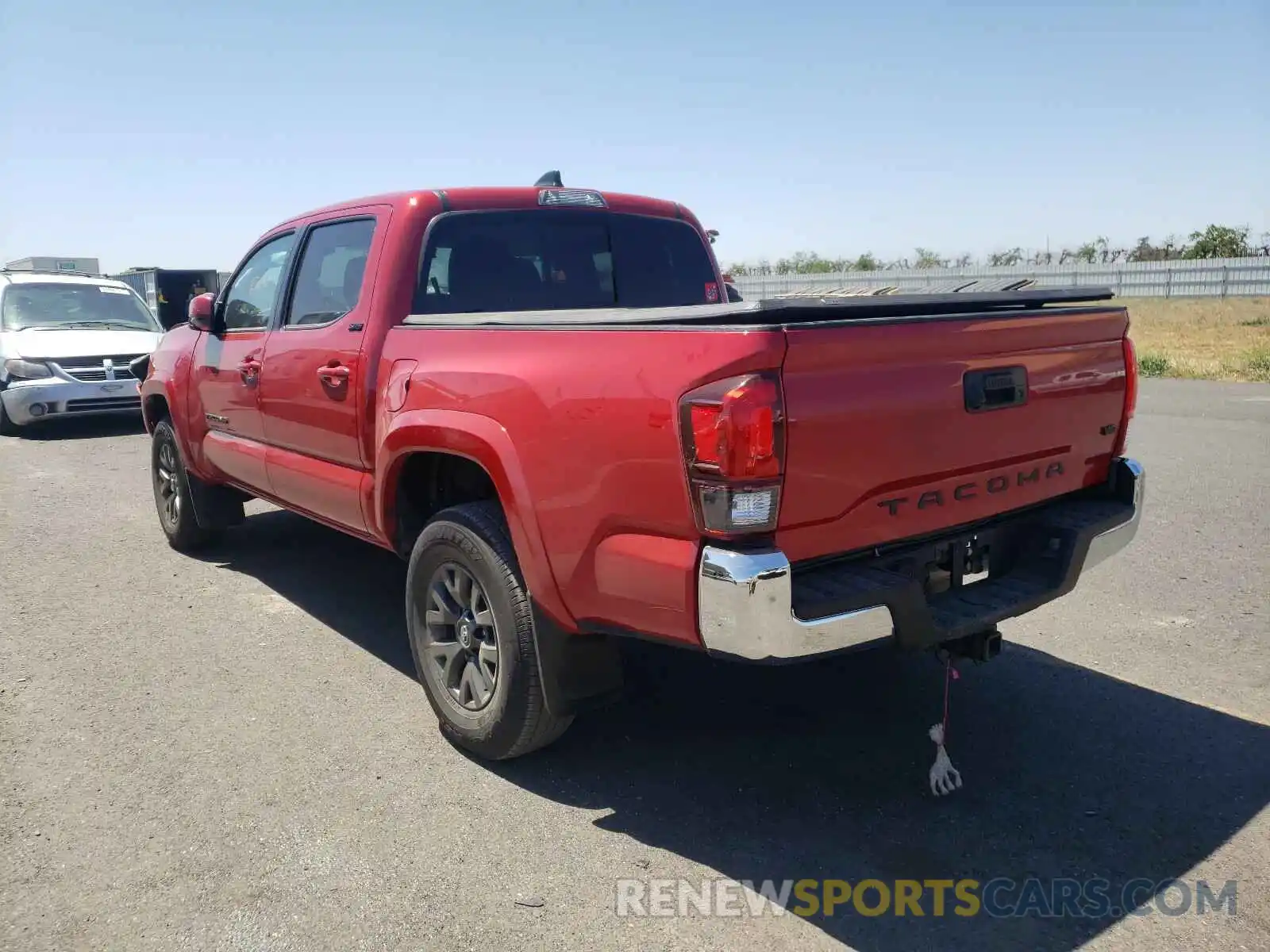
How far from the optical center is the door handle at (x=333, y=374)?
167 inches

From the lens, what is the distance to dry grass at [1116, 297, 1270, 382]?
1669 centimetres

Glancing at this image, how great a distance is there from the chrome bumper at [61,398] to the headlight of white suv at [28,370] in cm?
9

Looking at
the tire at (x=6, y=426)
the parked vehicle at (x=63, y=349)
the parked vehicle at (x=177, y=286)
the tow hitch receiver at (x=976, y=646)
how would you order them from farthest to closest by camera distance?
the parked vehicle at (x=177, y=286), the tire at (x=6, y=426), the parked vehicle at (x=63, y=349), the tow hitch receiver at (x=976, y=646)

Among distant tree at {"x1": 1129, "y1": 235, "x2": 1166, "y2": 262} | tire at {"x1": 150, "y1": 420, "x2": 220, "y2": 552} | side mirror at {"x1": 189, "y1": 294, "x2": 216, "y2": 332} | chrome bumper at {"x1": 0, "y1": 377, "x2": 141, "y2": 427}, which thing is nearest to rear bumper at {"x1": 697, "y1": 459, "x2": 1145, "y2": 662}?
side mirror at {"x1": 189, "y1": 294, "x2": 216, "y2": 332}

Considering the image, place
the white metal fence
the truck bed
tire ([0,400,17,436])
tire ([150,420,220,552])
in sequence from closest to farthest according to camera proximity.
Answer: the truck bed, tire ([150,420,220,552]), tire ([0,400,17,436]), the white metal fence

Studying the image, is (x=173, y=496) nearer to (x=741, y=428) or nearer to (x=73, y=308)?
(x=741, y=428)

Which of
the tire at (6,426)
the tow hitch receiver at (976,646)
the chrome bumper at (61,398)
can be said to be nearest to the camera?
the tow hitch receiver at (976,646)

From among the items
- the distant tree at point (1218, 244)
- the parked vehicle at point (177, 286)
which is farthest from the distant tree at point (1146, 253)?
the parked vehicle at point (177, 286)

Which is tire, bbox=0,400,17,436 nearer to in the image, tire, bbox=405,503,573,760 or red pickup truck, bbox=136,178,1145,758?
red pickup truck, bbox=136,178,1145,758

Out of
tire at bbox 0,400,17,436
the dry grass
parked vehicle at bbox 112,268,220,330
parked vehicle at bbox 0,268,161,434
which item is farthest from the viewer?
parked vehicle at bbox 112,268,220,330

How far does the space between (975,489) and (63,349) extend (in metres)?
11.9

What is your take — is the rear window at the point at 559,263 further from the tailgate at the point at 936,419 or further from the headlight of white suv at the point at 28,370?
the headlight of white suv at the point at 28,370

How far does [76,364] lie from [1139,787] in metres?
12.2

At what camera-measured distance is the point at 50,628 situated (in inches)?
206
